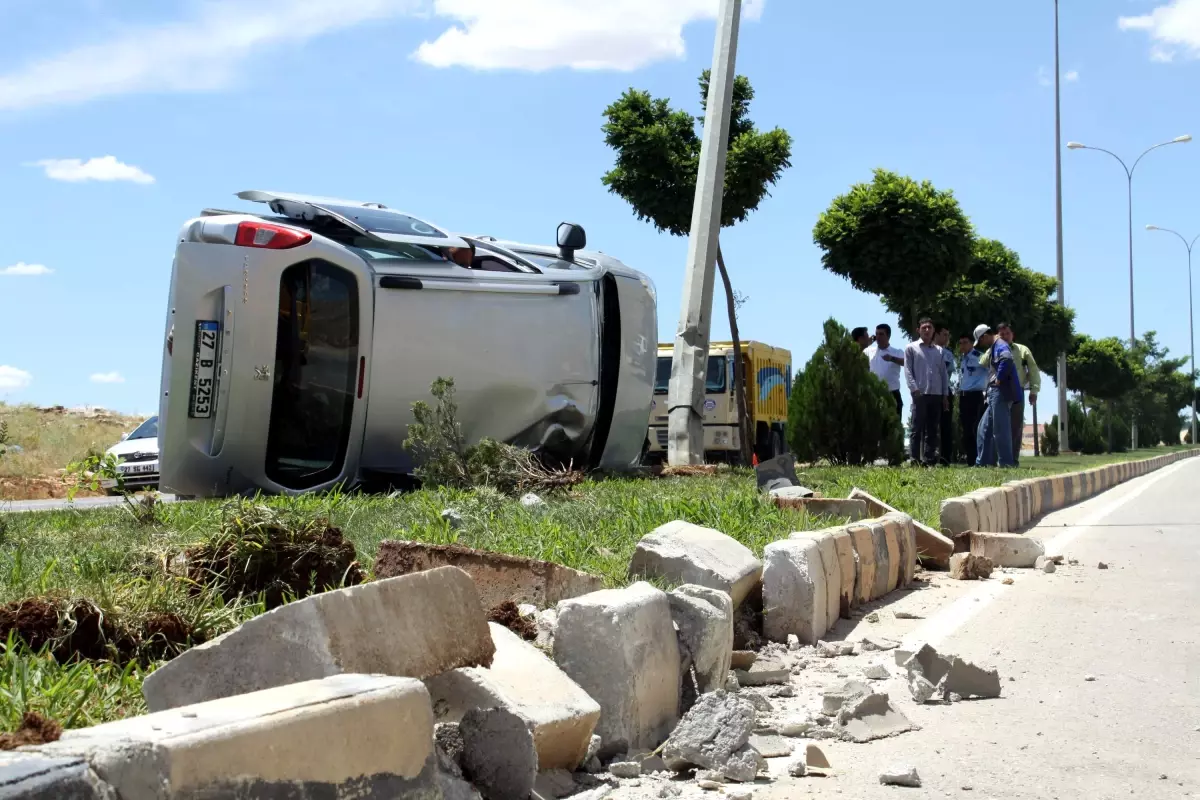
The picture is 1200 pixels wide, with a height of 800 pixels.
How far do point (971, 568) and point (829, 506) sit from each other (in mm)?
926

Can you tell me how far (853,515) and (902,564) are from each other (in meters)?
0.59

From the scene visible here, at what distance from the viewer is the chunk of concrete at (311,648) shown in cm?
279

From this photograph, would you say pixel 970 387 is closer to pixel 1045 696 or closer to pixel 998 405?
pixel 998 405

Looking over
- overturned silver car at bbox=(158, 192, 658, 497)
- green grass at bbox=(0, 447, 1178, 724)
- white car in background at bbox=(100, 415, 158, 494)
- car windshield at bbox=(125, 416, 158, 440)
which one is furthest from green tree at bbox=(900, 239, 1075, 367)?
green grass at bbox=(0, 447, 1178, 724)

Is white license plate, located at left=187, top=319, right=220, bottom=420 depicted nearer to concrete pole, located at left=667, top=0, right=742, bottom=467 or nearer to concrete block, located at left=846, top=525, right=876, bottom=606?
concrete block, located at left=846, top=525, right=876, bottom=606

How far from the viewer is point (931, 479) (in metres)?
12.6

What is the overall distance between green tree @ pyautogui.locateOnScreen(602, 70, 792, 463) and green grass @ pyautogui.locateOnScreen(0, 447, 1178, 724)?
8.84m

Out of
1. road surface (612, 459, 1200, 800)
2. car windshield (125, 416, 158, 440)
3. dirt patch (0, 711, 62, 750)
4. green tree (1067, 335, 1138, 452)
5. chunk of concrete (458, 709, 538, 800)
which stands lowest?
road surface (612, 459, 1200, 800)

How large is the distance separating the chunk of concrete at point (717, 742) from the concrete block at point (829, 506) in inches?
169

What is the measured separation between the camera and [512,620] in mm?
4020

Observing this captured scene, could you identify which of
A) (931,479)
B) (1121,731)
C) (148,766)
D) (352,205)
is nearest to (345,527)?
(1121,731)

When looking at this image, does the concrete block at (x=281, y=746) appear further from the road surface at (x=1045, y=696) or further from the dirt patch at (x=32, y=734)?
the road surface at (x=1045, y=696)

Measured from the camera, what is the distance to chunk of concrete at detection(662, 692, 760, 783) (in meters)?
3.39

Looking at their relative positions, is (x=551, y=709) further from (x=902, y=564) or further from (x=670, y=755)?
(x=902, y=564)
